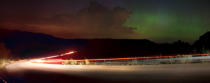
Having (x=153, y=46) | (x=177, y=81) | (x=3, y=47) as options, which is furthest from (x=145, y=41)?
(x=177, y=81)

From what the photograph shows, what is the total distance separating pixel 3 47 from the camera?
27062mm

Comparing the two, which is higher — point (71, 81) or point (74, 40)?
point (74, 40)

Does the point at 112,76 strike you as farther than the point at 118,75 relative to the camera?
No

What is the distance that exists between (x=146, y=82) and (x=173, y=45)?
5179 cm

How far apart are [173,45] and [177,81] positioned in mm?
51235

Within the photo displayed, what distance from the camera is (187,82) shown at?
1007 centimetres

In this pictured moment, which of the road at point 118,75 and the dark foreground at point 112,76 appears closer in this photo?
the dark foreground at point 112,76

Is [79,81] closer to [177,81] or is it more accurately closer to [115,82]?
[115,82]

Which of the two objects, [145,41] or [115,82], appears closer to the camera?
[115,82]

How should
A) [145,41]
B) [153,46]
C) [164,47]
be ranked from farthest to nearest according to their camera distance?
[145,41]
[153,46]
[164,47]

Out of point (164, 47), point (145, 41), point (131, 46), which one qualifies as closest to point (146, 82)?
point (164, 47)

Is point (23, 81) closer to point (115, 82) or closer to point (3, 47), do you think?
point (115, 82)

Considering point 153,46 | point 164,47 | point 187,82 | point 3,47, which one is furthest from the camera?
point 153,46

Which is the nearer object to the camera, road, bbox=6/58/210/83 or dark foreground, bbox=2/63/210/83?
dark foreground, bbox=2/63/210/83
